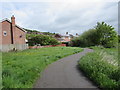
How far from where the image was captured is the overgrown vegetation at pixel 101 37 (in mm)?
35469

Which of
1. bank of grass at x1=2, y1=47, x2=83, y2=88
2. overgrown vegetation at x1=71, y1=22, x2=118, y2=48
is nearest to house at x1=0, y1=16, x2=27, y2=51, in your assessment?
bank of grass at x1=2, y1=47, x2=83, y2=88

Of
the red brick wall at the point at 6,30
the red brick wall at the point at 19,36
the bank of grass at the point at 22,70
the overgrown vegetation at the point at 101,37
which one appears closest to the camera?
the bank of grass at the point at 22,70

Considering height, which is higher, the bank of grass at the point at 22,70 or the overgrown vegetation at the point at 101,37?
the overgrown vegetation at the point at 101,37

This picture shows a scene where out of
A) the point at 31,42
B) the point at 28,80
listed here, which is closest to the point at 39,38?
the point at 31,42

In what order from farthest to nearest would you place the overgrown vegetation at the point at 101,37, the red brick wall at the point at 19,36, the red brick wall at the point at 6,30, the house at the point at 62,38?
1. the house at the point at 62,38
2. the overgrown vegetation at the point at 101,37
3. the red brick wall at the point at 19,36
4. the red brick wall at the point at 6,30

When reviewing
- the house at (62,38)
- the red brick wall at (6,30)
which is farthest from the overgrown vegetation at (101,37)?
the house at (62,38)

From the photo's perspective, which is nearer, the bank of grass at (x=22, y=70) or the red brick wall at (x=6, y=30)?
the bank of grass at (x=22, y=70)

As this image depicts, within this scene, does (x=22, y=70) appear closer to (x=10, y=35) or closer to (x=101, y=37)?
(x=10, y=35)

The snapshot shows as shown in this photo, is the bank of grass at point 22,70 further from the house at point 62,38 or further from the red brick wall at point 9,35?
the house at point 62,38

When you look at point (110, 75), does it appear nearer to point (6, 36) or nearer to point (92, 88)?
point (92, 88)

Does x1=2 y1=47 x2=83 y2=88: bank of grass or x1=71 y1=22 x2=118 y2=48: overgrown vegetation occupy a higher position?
x1=71 y1=22 x2=118 y2=48: overgrown vegetation

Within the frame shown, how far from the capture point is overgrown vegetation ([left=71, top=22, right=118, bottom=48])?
1396 inches

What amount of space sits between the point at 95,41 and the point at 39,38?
18483 millimetres

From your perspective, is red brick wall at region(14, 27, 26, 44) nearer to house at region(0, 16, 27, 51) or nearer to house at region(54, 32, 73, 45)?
house at region(0, 16, 27, 51)
